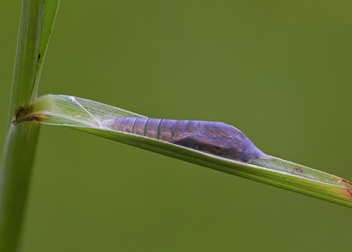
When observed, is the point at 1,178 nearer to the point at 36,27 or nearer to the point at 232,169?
the point at 36,27

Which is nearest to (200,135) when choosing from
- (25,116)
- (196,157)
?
(196,157)

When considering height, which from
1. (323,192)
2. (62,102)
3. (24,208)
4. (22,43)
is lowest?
(24,208)

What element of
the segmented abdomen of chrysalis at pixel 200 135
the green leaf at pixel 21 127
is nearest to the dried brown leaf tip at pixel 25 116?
the green leaf at pixel 21 127

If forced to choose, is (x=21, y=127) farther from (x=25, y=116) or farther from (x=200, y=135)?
(x=200, y=135)

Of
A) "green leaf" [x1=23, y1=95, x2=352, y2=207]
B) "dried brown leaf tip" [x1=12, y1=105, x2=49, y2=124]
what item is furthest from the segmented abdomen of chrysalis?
"dried brown leaf tip" [x1=12, y1=105, x2=49, y2=124]

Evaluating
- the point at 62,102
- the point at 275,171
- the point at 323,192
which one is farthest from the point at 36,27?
the point at 323,192

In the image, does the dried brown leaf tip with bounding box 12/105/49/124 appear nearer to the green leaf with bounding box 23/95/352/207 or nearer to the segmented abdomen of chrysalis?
the green leaf with bounding box 23/95/352/207
